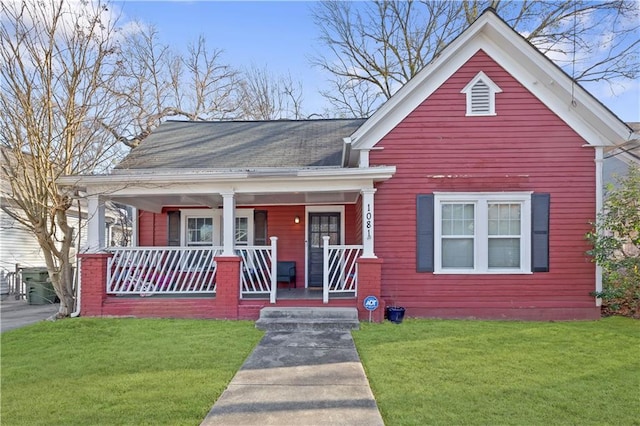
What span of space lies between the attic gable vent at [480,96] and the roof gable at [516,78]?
0.44 meters

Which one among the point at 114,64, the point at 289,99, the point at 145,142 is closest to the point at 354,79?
the point at 289,99

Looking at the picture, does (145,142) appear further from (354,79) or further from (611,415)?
(354,79)

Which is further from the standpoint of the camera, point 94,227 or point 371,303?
point 94,227

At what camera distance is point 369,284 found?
7531 millimetres

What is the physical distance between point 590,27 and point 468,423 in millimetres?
18438

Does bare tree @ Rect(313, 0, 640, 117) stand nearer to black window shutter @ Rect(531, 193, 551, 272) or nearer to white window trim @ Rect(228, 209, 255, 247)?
black window shutter @ Rect(531, 193, 551, 272)

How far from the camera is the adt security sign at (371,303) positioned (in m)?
7.37

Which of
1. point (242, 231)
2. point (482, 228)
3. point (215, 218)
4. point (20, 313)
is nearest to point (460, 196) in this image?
point (482, 228)

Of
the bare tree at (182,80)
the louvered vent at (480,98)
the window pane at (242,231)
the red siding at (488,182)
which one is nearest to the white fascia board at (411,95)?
the red siding at (488,182)

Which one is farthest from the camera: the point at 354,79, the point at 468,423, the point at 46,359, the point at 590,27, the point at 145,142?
the point at 354,79

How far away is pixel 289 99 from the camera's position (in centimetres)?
2655

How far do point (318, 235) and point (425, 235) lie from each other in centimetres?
342

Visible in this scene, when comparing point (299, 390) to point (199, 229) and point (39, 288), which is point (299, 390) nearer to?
point (199, 229)

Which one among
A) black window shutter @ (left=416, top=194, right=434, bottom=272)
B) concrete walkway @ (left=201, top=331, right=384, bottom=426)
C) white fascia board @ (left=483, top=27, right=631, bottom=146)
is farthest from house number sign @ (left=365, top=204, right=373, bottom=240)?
white fascia board @ (left=483, top=27, right=631, bottom=146)
